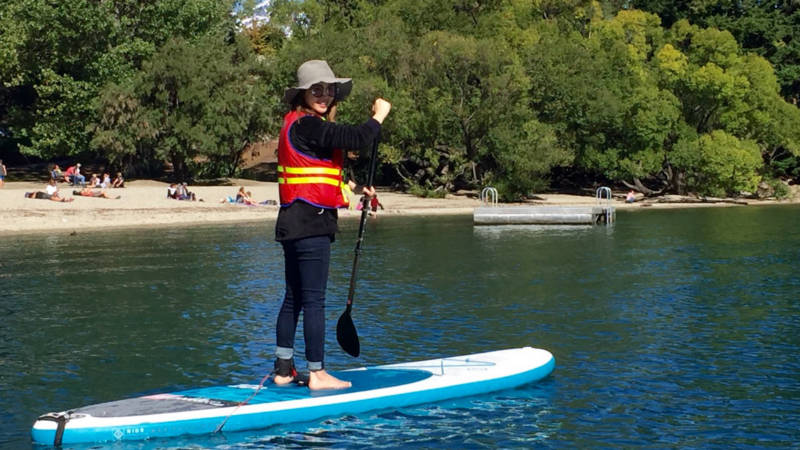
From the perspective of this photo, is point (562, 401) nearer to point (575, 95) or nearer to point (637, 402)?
point (637, 402)

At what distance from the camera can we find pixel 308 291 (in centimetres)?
1007

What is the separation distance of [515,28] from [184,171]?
22858 millimetres

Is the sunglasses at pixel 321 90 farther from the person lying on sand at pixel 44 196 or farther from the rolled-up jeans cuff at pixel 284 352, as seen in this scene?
the person lying on sand at pixel 44 196

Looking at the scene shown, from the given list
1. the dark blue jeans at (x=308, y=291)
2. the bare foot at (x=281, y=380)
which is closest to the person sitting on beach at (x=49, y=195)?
the bare foot at (x=281, y=380)

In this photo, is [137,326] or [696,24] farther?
[696,24]

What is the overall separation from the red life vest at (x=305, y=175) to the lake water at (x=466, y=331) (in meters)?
2.25

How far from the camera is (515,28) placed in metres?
65.4

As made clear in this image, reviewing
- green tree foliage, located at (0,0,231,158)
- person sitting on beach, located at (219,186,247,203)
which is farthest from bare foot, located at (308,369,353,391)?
green tree foliage, located at (0,0,231,158)

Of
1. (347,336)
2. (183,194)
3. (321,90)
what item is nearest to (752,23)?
(183,194)

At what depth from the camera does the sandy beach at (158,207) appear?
42906mm

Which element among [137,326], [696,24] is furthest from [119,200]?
[696,24]

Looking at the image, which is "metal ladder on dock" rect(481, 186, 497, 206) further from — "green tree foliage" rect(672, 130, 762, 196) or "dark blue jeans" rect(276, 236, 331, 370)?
"dark blue jeans" rect(276, 236, 331, 370)

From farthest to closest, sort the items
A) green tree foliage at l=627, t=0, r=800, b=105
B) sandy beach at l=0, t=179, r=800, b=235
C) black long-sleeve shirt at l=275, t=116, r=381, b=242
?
1. green tree foliage at l=627, t=0, r=800, b=105
2. sandy beach at l=0, t=179, r=800, b=235
3. black long-sleeve shirt at l=275, t=116, r=381, b=242

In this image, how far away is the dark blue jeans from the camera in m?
9.97
